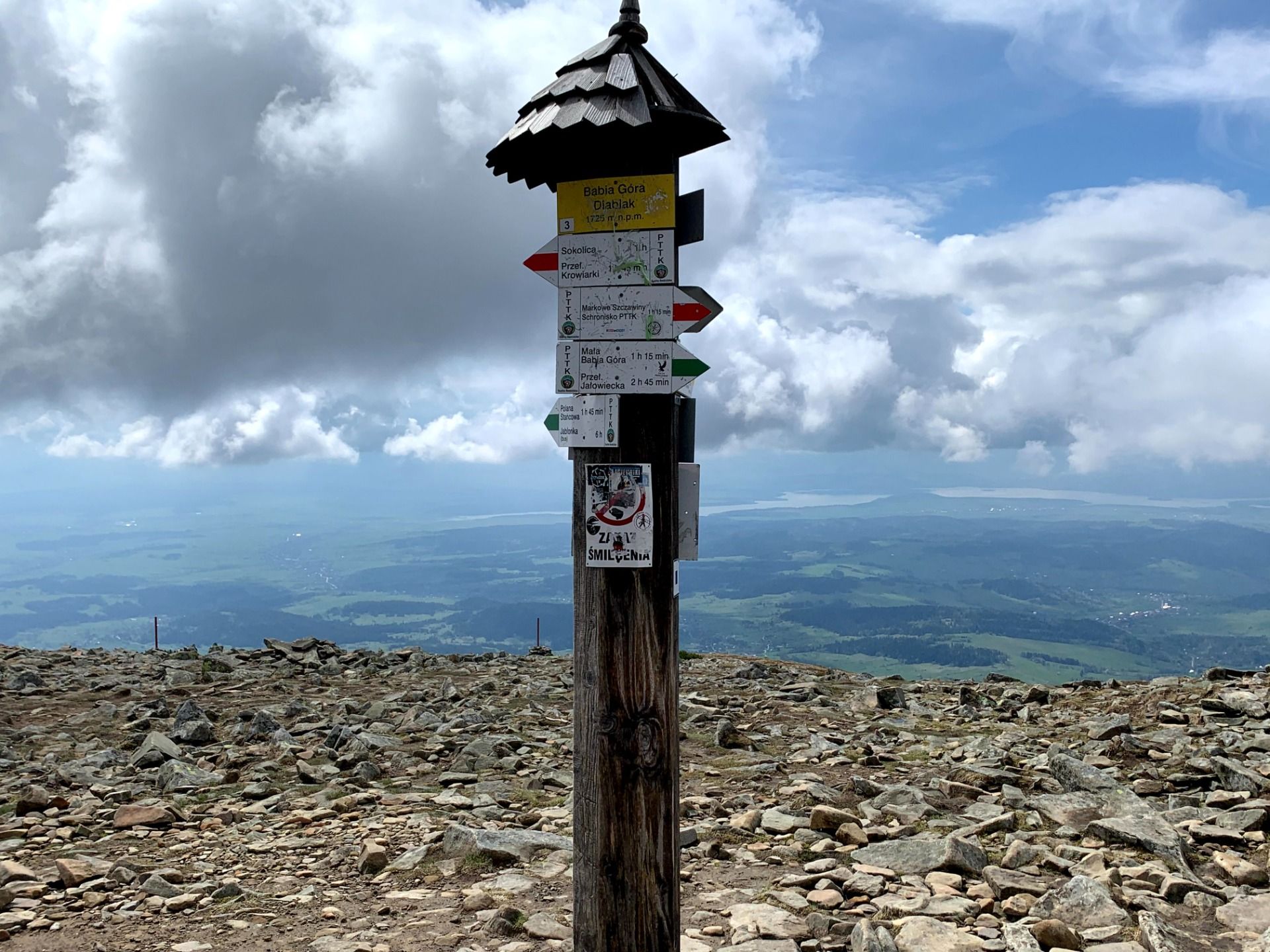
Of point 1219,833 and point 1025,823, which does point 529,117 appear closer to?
point 1025,823

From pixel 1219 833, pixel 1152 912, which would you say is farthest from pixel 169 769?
pixel 1219 833

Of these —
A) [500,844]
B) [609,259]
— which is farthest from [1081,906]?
[609,259]

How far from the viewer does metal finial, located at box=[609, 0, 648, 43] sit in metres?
5.00

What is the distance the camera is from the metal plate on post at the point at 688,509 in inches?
188

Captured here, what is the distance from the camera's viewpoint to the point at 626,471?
470 centimetres

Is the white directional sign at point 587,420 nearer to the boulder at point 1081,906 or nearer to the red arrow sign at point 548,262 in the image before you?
the red arrow sign at point 548,262

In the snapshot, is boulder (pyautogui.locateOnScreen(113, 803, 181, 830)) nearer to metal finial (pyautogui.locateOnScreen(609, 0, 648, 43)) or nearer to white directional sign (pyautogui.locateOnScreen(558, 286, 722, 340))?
white directional sign (pyautogui.locateOnScreen(558, 286, 722, 340))

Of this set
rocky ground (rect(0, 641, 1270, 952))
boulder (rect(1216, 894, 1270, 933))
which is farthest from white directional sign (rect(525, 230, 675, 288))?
boulder (rect(1216, 894, 1270, 933))

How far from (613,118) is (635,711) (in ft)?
10.4

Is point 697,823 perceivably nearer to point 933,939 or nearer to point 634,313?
point 933,939

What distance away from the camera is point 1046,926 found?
5266 mm

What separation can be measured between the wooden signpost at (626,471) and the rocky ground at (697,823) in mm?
1202

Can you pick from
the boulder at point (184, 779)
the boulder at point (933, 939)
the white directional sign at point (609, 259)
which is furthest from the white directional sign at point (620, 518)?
the boulder at point (184, 779)

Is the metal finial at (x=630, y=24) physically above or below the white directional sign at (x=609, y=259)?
above
